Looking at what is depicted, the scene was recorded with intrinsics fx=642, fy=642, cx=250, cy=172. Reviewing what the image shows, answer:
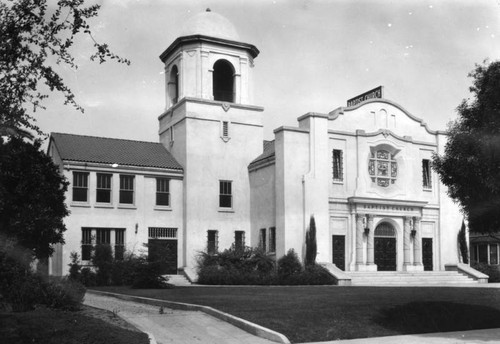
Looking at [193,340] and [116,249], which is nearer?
[193,340]

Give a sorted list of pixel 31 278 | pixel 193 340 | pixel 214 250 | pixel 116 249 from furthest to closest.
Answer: pixel 214 250, pixel 116 249, pixel 31 278, pixel 193 340

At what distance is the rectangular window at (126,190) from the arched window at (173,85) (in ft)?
27.2

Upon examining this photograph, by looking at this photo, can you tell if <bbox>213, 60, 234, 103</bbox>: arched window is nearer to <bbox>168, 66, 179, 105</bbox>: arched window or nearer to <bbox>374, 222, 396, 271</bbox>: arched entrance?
<bbox>168, 66, 179, 105</bbox>: arched window

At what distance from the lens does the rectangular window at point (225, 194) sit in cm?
4209

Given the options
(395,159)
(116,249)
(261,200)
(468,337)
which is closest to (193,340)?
(468,337)

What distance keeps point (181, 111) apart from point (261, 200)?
791 cm

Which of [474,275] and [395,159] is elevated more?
[395,159]

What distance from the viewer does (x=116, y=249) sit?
37906 millimetres

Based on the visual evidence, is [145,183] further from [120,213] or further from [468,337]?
[468,337]

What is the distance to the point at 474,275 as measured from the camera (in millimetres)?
41000

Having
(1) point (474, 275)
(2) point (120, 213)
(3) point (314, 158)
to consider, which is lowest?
(1) point (474, 275)

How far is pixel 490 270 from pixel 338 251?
1098 cm

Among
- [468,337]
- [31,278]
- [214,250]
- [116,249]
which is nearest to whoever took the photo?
[468,337]

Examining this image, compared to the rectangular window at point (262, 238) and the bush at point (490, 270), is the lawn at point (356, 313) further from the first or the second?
the bush at point (490, 270)
